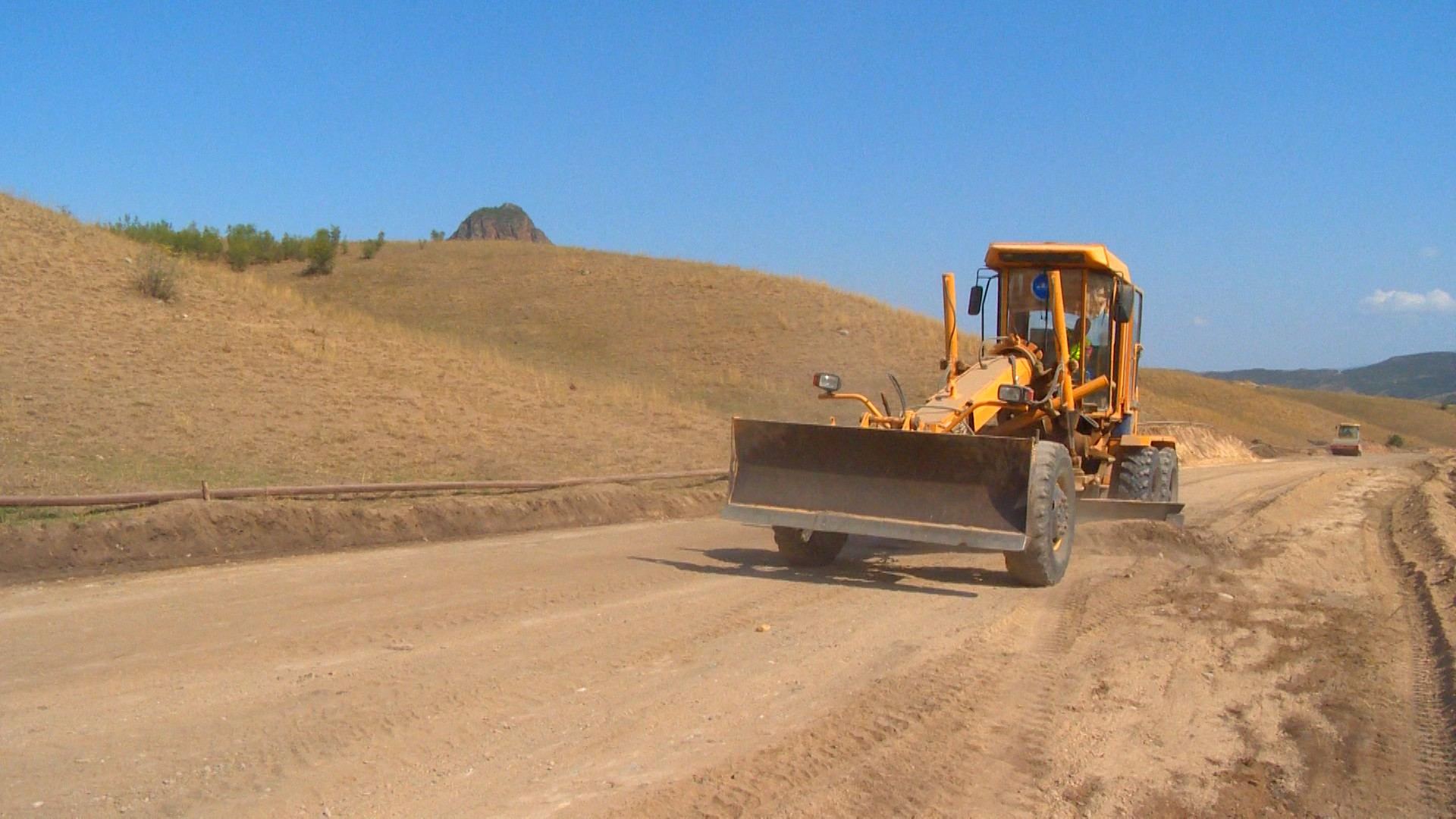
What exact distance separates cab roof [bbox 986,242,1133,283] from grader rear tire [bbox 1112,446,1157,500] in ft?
7.85

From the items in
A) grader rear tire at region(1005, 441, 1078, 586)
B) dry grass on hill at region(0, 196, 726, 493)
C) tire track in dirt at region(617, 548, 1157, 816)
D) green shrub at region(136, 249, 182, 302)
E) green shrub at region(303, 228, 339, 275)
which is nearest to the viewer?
tire track in dirt at region(617, 548, 1157, 816)

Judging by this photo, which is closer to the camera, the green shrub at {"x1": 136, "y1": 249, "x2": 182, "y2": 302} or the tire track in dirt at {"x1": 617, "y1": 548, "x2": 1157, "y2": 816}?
the tire track in dirt at {"x1": 617, "y1": 548, "x2": 1157, "y2": 816}

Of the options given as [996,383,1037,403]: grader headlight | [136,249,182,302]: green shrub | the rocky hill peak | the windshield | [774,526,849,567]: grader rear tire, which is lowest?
[774,526,849,567]: grader rear tire

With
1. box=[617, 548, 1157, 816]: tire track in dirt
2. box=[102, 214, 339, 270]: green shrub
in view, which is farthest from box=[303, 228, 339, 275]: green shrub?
box=[617, 548, 1157, 816]: tire track in dirt

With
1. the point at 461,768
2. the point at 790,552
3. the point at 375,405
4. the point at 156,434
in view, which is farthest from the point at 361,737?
the point at 375,405

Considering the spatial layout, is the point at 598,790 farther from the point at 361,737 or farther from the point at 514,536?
the point at 514,536

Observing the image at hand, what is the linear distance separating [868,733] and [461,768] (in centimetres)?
200

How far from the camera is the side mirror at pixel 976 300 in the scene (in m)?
12.3

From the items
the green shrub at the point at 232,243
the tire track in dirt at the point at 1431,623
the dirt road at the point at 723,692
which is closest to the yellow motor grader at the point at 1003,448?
the dirt road at the point at 723,692

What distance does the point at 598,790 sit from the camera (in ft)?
16.5

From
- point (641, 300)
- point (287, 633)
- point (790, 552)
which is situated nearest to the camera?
point (287, 633)

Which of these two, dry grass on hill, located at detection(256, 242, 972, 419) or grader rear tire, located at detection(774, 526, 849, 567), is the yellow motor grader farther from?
dry grass on hill, located at detection(256, 242, 972, 419)

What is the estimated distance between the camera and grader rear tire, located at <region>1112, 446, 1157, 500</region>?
13.4 meters

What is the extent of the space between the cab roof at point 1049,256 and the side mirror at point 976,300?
1.14ft
